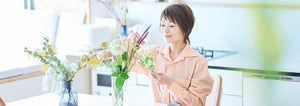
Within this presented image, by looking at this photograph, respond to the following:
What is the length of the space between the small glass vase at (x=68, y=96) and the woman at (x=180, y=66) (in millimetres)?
320

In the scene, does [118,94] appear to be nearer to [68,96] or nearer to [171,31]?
[68,96]

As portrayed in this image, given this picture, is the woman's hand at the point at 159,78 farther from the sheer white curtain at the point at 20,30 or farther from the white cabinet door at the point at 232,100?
the sheer white curtain at the point at 20,30

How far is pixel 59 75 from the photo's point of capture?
1581mm

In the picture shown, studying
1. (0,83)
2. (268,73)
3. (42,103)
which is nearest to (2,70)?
(0,83)

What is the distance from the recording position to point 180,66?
70.3 inches

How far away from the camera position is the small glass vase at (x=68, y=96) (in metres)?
1.59

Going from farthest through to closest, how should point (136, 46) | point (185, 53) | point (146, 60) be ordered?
point (185, 53)
point (136, 46)
point (146, 60)

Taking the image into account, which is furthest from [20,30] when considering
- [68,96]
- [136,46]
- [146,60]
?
[146,60]

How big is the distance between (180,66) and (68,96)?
1.64ft

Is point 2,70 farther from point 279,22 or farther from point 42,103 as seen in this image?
point 279,22

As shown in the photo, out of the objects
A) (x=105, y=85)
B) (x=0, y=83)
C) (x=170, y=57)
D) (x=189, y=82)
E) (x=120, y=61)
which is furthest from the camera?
(x=105, y=85)

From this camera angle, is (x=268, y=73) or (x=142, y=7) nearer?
(x=268, y=73)

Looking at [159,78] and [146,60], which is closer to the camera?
[146,60]

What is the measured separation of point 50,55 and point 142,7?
6.24ft
